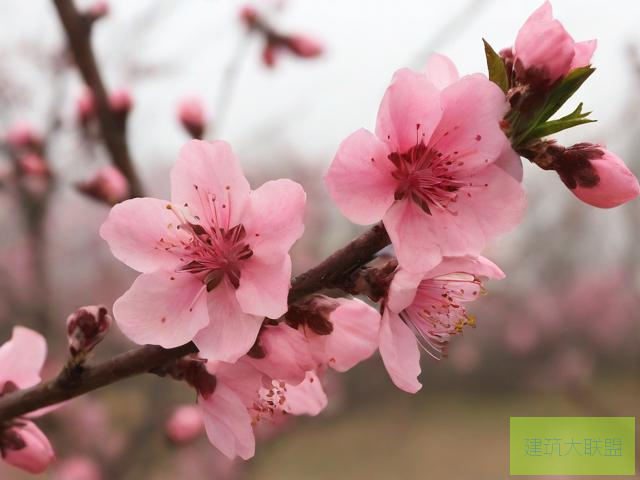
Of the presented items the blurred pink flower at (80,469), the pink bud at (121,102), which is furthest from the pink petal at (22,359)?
the blurred pink flower at (80,469)

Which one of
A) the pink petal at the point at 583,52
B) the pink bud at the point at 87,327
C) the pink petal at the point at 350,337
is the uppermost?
the pink petal at the point at 583,52

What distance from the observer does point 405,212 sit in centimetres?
44

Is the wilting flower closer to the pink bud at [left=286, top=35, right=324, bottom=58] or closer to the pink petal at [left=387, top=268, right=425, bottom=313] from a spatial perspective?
the pink petal at [left=387, top=268, right=425, bottom=313]

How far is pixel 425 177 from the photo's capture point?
459 millimetres

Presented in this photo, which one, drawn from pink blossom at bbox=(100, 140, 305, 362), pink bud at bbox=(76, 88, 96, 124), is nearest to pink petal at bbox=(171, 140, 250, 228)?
pink blossom at bbox=(100, 140, 305, 362)

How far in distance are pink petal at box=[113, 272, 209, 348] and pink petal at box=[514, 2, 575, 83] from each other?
0.29m

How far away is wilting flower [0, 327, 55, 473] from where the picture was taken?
531mm

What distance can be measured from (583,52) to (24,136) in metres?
1.34

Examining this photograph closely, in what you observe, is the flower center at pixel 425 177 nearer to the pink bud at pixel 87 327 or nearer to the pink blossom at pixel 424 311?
the pink blossom at pixel 424 311

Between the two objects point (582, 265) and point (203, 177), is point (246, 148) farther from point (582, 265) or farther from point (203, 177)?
point (582, 265)

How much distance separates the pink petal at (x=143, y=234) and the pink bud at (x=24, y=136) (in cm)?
114

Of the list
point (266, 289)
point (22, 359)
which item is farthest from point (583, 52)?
point (22, 359)

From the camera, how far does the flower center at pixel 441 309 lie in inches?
20.4

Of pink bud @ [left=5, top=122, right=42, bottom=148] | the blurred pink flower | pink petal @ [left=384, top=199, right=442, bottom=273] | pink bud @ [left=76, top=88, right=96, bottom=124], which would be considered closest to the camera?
pink petal @ [left=384, top=199, right=442, bottom=273]
